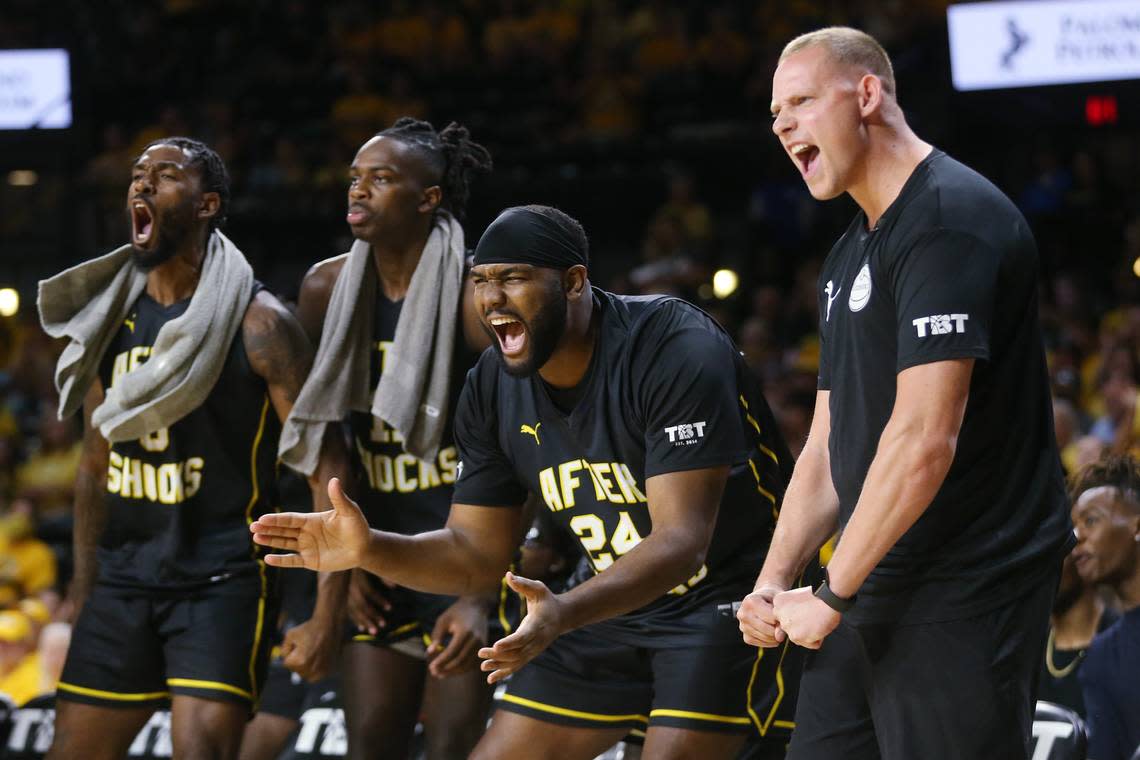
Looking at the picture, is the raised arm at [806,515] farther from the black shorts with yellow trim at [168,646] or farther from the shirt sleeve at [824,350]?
the black shorts with yellow trim at [168,646]

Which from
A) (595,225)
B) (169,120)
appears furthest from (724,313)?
(169,120)

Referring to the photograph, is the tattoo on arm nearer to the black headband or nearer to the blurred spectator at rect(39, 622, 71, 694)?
the black headband

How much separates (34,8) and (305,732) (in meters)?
10.1

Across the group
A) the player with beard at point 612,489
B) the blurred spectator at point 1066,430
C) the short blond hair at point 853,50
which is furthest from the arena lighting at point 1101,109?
the short blond hair at point 853,50

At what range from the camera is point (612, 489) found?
4121 mm

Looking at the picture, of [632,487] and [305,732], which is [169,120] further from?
[632,487]

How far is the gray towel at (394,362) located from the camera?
190 inches

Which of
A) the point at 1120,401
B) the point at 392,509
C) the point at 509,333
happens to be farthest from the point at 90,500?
the point at 1120,401

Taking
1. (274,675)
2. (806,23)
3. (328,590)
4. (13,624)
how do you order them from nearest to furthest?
(328,590) < (274,675) < (13,624) < (806,23)

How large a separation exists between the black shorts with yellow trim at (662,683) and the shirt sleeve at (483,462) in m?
0.40

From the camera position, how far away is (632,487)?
411 centimetres

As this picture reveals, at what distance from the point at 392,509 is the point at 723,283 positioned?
647 centimetres

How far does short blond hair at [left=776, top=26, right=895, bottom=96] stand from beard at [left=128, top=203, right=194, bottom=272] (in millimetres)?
2266

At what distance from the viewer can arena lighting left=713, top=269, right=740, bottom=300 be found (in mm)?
11250
